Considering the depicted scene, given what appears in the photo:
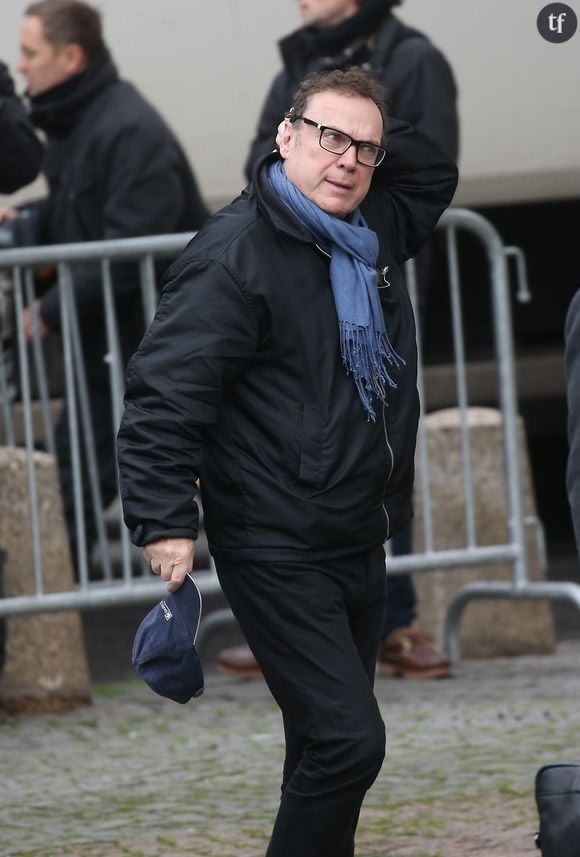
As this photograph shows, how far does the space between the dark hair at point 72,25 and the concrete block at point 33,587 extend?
1440 millimetres

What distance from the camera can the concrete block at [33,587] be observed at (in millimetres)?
5855

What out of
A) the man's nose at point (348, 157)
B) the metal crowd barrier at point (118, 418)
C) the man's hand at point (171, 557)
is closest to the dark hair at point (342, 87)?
the man's nose at point (348, 157)

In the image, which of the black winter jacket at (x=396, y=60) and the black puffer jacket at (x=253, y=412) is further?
the black winter jacket at (x=396, y=60)

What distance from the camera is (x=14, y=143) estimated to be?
528cm

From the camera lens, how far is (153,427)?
3.54 metres

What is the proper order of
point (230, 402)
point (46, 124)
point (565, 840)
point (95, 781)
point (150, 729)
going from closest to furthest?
1. point (565, 840)
2. point (230, 402)
3. point (95, 781)
4. point (150, 729)
5. point (46, 124)

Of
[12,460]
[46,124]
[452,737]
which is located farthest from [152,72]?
[452,737]

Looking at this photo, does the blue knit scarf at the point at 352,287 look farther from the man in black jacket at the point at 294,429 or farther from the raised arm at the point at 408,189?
the raised arm at the point at 408,189

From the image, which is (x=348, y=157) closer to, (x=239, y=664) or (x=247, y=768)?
(x=247, y=768)

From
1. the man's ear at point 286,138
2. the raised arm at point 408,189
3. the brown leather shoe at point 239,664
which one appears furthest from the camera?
the brown leather shoe at point 239,664

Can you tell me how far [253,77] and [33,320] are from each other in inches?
70.1

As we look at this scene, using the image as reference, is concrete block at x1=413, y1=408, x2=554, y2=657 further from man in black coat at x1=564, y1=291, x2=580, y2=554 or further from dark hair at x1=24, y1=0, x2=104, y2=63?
man in black coat at x1=564, y1=291, x2=580, y2=554

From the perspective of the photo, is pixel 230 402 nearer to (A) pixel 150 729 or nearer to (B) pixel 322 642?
(B) pixel 322 642

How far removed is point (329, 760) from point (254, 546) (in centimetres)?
42
